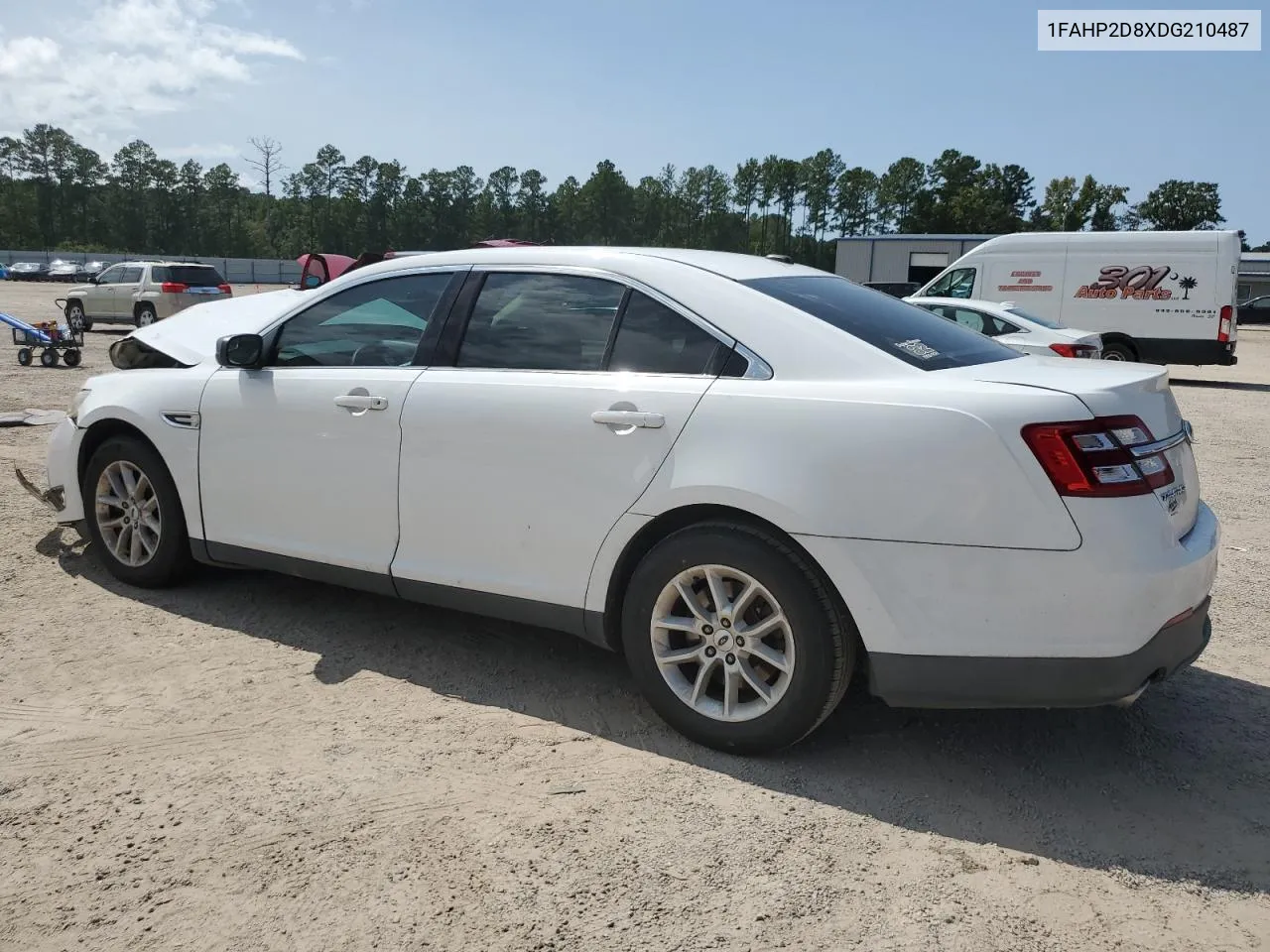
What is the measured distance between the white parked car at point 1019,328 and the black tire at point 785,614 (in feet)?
34.0

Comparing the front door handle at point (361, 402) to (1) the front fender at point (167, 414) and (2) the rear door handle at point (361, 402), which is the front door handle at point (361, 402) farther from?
(1) the front fender at point (167, 414)

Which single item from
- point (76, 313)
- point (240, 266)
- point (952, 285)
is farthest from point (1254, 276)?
point (240, 266)

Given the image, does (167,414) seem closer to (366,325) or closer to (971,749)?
(366,325)

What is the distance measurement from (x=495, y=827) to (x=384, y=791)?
1.34 feet

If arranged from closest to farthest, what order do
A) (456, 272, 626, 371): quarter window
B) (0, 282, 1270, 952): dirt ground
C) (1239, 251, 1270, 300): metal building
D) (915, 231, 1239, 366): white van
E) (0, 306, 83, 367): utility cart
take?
(0, 282, 1270, 952): dirt ground
(456, 272, 626, 371): quarter window
(0, 306, 83, 367): utility cart
(915, 231, 1239, 366): white van
(1239, 251, 1270, 300): metal building

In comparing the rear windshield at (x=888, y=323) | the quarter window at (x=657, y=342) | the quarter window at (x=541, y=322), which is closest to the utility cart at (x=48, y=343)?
the quarter window at (x=541, y=322)

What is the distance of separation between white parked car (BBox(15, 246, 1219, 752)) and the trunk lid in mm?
17

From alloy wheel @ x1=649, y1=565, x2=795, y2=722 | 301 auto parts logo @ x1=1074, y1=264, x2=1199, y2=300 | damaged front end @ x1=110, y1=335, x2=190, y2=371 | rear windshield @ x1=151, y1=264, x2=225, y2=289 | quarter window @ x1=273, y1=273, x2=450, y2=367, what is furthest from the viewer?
rear windshield @ x1=151, y1=264, x2=225, y2=289

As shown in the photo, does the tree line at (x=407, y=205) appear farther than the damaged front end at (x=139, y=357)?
Yes

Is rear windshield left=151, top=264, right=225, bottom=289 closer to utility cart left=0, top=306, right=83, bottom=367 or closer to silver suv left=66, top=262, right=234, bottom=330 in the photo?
silver suv left=66, top=262, right=234, bottom=330

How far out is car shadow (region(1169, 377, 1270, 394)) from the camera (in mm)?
17717

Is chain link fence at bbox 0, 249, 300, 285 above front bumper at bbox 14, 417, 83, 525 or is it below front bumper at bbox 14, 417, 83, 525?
above

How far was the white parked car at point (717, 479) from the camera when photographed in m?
2.74

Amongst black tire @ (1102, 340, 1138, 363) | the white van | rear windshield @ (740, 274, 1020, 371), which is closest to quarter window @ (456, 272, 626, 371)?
rear windshield @ (740, 274, 1020, 371)
